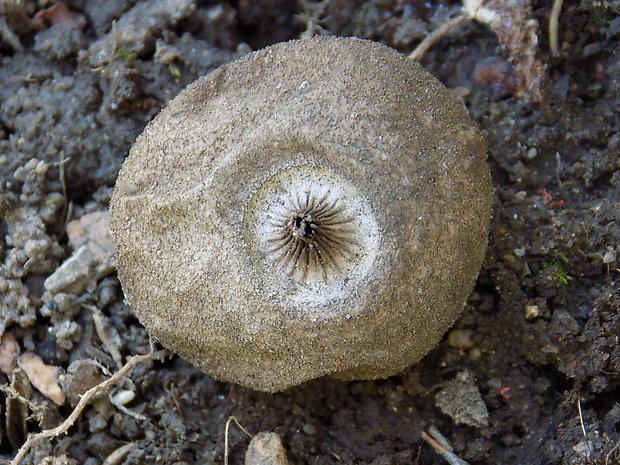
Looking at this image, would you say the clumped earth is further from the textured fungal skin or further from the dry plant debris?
the textured fungal skin

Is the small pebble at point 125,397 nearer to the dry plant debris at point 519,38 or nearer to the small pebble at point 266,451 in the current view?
the small pebble at point 266,451

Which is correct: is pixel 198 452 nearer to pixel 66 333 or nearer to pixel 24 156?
pixel 66 333

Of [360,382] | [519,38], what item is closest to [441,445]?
[360,382]

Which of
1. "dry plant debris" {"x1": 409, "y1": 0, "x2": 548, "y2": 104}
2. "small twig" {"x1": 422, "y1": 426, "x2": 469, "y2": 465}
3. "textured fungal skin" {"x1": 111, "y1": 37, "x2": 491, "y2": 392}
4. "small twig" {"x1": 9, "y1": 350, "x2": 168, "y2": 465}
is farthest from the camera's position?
"dry plant debris" {"x1": 409, "y1": 0, "x2": 548, "y2": 104}

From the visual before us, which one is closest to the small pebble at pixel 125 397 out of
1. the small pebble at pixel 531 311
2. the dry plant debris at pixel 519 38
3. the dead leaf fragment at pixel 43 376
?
the dead leaf fragment at pixel 43 376

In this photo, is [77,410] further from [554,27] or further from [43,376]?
[554,27]

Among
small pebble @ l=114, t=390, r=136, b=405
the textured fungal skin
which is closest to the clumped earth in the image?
small pebble @ l=114, t=390, r=136, b=405
